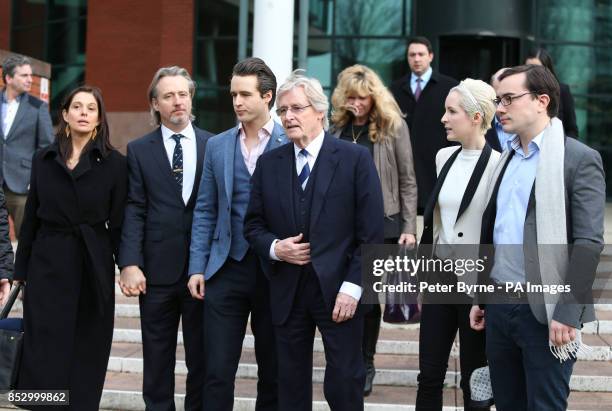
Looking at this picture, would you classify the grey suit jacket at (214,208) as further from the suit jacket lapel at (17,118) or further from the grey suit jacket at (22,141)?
the suit jacket lapel at (17,118)

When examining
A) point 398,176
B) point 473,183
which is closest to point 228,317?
point 473,183

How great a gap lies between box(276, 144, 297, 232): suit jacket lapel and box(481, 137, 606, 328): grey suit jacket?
1238 millimetres

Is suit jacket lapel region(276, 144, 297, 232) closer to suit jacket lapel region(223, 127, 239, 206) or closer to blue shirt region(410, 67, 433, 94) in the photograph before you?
suit jacket lapel region(223, 127, 239, 206)

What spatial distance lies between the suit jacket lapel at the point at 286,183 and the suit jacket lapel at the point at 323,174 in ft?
0.38

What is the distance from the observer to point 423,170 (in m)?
6.81

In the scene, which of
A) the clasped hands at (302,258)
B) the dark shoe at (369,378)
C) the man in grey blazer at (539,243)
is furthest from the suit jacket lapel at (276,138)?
the dark shoe at (369,378)

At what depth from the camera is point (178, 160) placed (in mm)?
5242

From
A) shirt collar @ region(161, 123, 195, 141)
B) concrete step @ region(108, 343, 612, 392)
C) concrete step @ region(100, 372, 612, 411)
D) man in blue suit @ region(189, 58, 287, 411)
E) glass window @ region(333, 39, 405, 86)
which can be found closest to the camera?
man in blue suit @ region(189, 58, 287, 411)

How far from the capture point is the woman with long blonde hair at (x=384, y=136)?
19.0 ft

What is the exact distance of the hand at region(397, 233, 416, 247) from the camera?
18.8 feet

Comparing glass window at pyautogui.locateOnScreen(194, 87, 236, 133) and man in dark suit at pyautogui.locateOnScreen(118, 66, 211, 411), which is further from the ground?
glass window at pyautogui.locateOnScreen(194, 87, 236, 133)

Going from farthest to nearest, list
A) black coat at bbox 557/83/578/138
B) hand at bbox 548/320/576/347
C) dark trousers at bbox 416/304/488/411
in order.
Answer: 1. black coat at bbox 557/83/578/138
2. dark trousers at bbox 416/304/488/411
3. hand at bbox 548/320/576/347

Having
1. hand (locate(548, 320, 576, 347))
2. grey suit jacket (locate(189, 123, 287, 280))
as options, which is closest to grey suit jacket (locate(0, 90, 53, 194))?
grey suit jacket (locate(189, 123, 287, 280))

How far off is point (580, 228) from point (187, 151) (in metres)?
2.42
